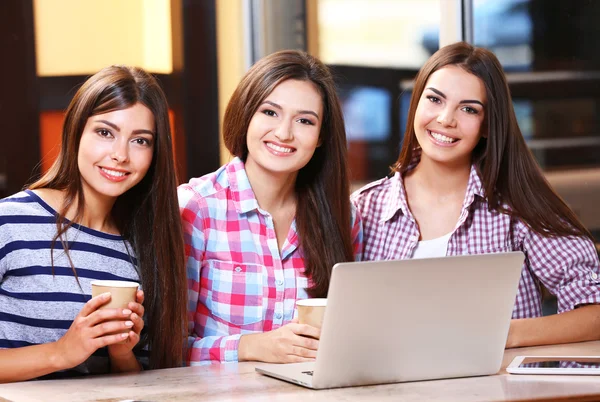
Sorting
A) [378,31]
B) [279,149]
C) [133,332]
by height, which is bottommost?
[133,332]

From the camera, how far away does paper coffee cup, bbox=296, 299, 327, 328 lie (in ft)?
5.81

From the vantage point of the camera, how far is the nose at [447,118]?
243 centimetres

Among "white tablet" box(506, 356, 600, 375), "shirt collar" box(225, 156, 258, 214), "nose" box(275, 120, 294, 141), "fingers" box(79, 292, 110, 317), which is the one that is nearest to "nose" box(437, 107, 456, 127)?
"nose" box(275, 120, 294, 141)

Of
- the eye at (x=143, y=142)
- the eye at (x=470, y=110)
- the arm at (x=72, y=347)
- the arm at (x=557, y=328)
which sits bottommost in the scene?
the arm at (x=557, y=328)

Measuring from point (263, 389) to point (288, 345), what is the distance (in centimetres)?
26

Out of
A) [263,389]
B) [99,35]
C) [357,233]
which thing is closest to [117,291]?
[263,389]

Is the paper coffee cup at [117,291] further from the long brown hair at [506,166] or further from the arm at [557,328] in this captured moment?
the long brown hair at [506,166]

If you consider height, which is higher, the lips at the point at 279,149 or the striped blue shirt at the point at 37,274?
the lips at the point at 279,149

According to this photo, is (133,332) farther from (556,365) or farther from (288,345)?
(556,365)

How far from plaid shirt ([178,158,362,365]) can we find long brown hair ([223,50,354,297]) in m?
0.08

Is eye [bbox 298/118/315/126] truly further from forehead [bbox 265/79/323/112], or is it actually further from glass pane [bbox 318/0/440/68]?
glass pane [bbox 318/0/440/68]

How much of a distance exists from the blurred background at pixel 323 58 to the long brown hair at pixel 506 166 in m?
0.84

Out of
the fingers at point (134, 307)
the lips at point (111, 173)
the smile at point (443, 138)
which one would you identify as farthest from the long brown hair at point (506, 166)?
the fingers at point (134, 307)

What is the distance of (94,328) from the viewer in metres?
1.68
